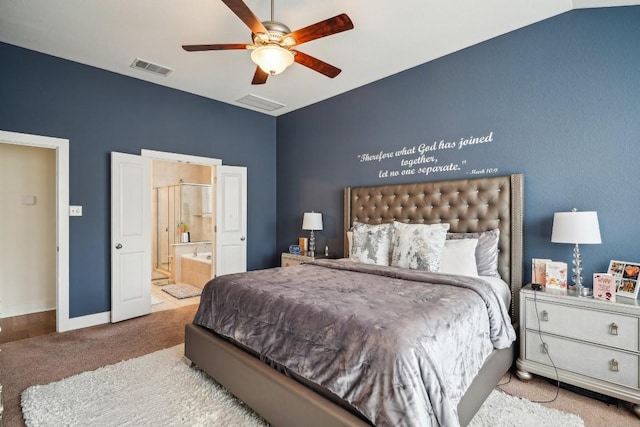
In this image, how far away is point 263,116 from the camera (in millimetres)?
5359

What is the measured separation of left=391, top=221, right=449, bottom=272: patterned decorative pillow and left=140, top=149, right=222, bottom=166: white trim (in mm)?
2973

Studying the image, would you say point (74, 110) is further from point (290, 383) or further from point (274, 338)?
point (290, 383)

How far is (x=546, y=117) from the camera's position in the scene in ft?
9.16

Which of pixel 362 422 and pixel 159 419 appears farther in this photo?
pixel 159 419

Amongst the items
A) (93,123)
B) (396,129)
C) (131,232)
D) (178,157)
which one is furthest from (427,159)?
(93,123)


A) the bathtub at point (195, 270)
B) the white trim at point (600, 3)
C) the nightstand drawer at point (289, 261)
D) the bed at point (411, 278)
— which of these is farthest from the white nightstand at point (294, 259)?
the white trim at point (600, 3)

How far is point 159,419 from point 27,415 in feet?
2.72

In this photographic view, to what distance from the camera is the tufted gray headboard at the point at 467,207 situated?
2.84m

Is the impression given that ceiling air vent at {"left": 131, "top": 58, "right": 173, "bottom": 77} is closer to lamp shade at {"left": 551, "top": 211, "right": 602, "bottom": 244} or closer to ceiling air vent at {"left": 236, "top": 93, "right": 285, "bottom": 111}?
ceiling air vent at {"left": 236, "top": 93, "right": 285, "bottom": 111}

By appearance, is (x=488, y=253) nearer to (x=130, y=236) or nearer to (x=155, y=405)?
(x=155, y=405)

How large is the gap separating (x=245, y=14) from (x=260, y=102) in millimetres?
2922

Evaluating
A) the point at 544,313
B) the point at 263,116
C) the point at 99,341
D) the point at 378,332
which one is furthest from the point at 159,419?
the point at 263,116

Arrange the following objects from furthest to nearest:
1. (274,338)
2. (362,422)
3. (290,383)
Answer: (274,338), (290,383), (362,422)

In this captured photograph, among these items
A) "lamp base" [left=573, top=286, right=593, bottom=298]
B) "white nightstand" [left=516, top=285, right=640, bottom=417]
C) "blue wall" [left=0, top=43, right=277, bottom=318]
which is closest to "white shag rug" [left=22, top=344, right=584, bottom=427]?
"white nightstand" [left=516, top=285, right=640, bottom=417]
